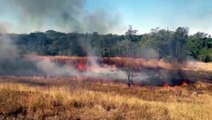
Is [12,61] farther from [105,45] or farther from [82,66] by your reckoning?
[105,45]

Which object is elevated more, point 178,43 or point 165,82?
point 178,43

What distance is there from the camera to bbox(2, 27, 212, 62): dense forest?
8550cm

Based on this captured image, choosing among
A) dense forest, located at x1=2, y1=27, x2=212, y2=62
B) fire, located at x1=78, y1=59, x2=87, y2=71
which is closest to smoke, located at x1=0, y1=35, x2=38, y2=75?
dense forest, located at x1=2, y1=27, x2=212, y2=62

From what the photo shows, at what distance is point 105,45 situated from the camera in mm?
96062

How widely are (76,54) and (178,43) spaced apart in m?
34.5

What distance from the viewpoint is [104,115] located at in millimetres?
16109

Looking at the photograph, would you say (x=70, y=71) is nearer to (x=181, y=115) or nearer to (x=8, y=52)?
(x=8, y=52)

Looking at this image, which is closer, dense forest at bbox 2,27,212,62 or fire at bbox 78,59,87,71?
fire at bbox 78,59,87,71

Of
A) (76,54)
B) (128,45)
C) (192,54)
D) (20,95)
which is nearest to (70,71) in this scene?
(76,54)

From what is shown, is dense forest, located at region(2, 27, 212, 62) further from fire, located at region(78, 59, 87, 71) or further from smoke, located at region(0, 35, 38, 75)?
fire, located at region(78, 59, 87, 71)

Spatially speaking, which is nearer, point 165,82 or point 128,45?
point 165,82

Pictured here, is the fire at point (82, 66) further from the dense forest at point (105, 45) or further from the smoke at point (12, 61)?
the dense forest at point (105, 45)

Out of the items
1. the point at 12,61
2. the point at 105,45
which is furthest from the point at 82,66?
the point at 105,45

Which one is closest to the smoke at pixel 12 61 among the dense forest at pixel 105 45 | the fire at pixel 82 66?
the dense forest at pixel 105 45
